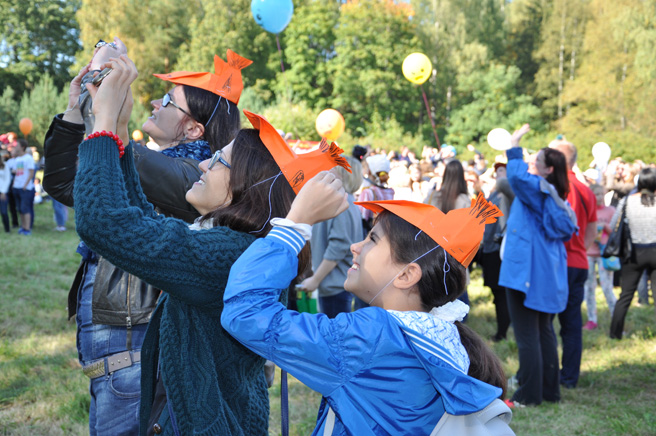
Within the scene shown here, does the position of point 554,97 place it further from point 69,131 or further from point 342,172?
point 69,131

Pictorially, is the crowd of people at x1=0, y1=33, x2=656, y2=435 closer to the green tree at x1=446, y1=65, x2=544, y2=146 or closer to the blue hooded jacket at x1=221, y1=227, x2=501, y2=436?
the blue hooded jacket at x1=221, y1=227, x2=501, y2=436

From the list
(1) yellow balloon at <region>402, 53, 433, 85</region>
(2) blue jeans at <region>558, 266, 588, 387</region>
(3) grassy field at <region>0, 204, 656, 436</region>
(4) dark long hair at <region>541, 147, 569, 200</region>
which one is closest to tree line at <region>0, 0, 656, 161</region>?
(1) yellow balloon at <region>402, 53, 433, 85</region>

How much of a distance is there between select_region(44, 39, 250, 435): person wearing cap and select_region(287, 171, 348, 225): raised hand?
0.76 m

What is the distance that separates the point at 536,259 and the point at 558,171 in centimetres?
76

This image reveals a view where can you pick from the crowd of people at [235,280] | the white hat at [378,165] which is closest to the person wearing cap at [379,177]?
the white hat at [378,165]

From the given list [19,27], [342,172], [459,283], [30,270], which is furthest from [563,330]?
[19,27]

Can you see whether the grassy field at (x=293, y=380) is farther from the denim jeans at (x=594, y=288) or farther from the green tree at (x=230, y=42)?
the green tree at (x=230, y=42)

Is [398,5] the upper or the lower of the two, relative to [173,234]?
upper

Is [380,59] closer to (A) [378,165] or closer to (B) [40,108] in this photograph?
(B) [40,108]

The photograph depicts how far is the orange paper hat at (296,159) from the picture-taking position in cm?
162

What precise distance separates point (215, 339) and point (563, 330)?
15.1 ft

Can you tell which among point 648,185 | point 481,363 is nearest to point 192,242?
point 481,363

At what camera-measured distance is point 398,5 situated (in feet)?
128

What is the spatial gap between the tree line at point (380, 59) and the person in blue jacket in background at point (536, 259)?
27.7 metres
